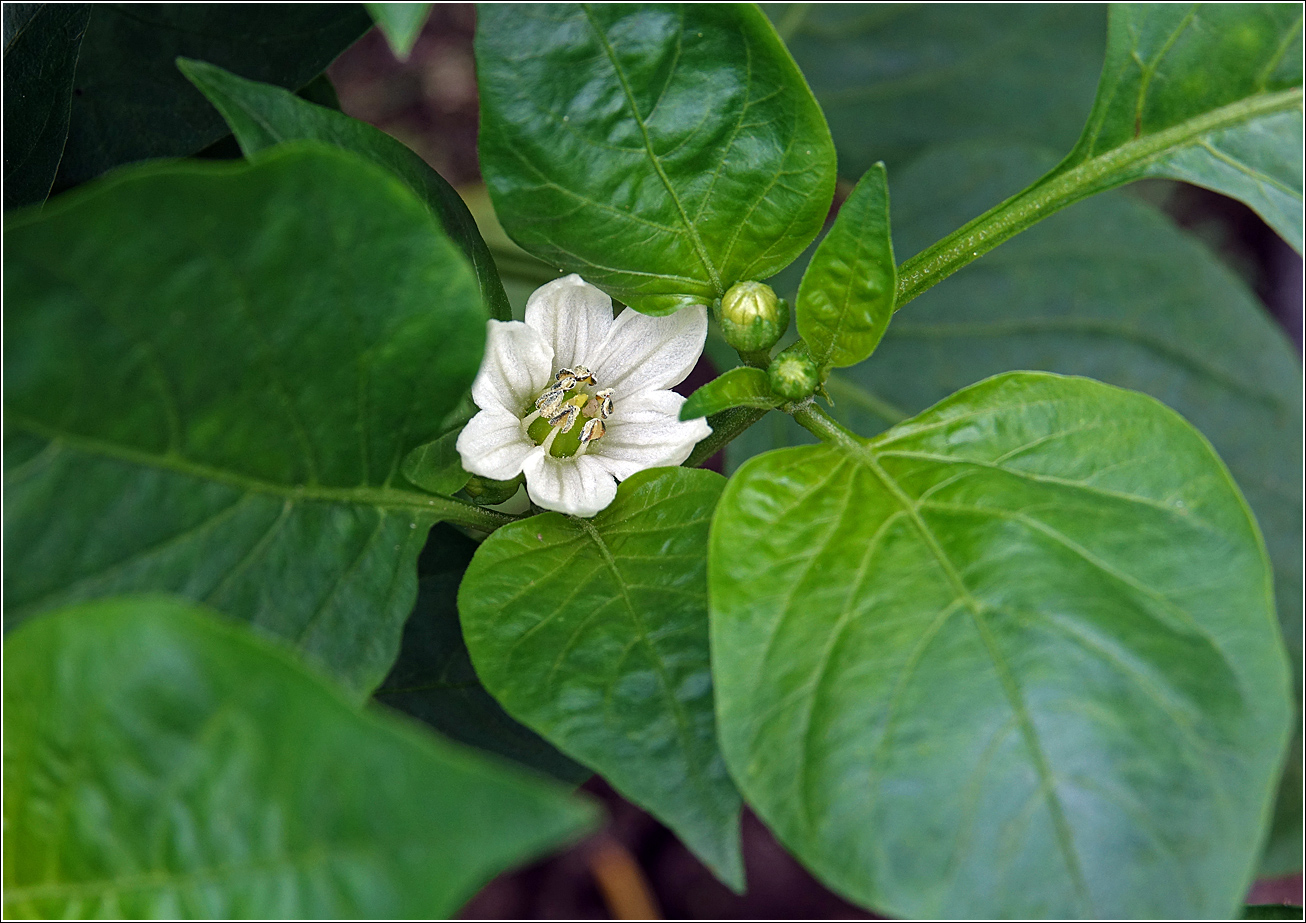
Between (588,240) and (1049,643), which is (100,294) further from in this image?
(1049,643)

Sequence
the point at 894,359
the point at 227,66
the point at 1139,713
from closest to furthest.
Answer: the point at 1139,713 → the point at 227,66 → the point at 894,359

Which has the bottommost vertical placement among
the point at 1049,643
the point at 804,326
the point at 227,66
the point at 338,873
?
the point at 338,873

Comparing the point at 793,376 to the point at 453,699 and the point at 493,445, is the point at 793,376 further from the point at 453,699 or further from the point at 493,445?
the point at 453,699

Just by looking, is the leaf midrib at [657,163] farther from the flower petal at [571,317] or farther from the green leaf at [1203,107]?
the green leaf at [1203,107]

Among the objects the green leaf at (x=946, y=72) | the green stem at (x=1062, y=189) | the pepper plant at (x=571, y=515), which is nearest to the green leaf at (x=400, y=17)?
the pepper plant at (x=571, y=515)

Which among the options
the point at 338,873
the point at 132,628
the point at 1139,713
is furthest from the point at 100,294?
the point at 1139,713

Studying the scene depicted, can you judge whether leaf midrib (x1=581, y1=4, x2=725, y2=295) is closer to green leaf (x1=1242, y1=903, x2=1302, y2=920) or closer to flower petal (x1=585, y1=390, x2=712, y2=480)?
flower petal (x1=585, y1=390, x2=712, y2=480)
